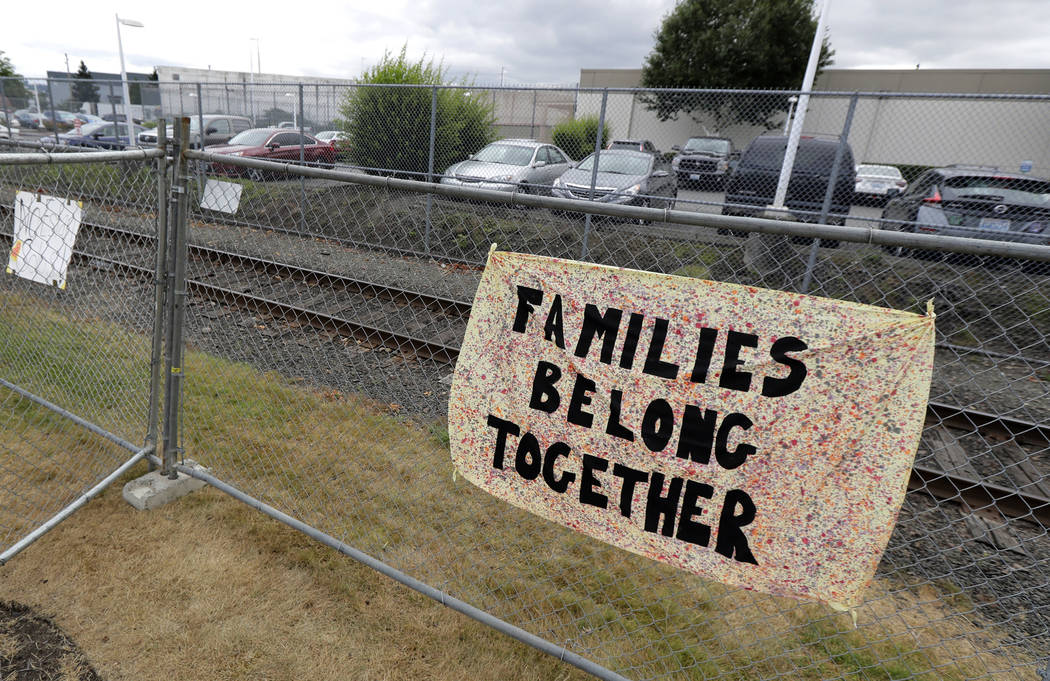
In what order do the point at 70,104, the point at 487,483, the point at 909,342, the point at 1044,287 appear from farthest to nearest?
the point at 70,104, the point at 1044,287, the point at 487,483, the point at 909,342

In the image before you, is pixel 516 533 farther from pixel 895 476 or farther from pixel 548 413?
pixel 895 476

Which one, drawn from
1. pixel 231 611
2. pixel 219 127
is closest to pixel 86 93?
pixel 219 127

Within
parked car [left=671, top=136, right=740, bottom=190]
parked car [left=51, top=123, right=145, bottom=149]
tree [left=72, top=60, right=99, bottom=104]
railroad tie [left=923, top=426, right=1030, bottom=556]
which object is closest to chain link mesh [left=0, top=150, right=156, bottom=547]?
railroad tie [left=923, top=426, right=1030, bottom=556]

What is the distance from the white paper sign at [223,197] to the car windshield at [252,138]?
13.4 m

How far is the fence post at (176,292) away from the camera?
2.99 metres

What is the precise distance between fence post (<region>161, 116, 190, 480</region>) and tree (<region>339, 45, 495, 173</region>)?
338 inches

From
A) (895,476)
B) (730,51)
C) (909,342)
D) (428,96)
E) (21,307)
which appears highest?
(730,51)

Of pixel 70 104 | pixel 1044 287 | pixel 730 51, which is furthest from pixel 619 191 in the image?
pixel 730 51

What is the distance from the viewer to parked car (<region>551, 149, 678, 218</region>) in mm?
10547

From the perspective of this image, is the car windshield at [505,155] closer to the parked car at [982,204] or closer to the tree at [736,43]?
the parked car at [982,204]

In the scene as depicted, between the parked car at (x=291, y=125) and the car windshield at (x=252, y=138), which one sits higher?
the parked car at (x=291, y=125)

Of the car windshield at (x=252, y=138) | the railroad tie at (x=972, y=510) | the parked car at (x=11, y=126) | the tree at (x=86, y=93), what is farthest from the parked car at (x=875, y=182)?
the parked car at (x=11, y=126)

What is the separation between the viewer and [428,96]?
11.5m

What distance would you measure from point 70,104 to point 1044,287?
84.2 feet
